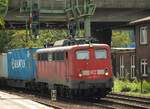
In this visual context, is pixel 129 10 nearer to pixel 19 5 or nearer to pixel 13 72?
pixel 19 5

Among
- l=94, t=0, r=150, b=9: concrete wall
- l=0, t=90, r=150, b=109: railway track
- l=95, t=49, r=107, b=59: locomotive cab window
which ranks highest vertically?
l=94, t=0, r=150, b=9: concrete wall

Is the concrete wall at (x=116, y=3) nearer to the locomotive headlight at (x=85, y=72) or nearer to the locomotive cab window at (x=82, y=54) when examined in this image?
the locomotive cab window at (x=82, y=54)

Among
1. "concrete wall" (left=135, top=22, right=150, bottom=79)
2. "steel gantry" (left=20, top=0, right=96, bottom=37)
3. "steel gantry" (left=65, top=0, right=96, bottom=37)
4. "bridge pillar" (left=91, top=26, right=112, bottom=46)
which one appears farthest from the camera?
"bridge pillar" (left=91, top=26, right=112, bottom=46)

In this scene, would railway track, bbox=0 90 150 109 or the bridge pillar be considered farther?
the bridge pillar

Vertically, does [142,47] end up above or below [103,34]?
below

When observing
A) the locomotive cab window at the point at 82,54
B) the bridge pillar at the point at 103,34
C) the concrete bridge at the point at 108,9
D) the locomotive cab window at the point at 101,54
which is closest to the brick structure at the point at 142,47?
the concrete bridge at the point at 108,9

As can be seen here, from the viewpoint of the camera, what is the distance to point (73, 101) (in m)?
27.4

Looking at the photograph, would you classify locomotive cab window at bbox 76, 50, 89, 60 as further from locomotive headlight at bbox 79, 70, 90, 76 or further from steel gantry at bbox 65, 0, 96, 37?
steel gantry at bbox 65, 0, 96, 37

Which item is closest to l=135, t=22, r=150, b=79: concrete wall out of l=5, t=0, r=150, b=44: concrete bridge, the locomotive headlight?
l=5, t=0, r=150, b=44: concrete bridge

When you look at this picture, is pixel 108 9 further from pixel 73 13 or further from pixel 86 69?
pixel 86 69

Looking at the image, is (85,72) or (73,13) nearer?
(85,72)

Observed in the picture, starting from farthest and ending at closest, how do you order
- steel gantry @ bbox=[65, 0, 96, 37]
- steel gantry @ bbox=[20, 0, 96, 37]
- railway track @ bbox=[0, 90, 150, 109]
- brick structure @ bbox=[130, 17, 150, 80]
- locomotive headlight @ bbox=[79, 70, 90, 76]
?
brick structure @ bbox=[130, 17, 150, 80], steel gantry @ bbox=[20, 0, 96, 37], steel gantry @ bbox=[65, 0, 96, 37], locomotive headlight @ bbox=[79, 70, 90, 76], railway track @ bbox=[0, 90, 150, 109]

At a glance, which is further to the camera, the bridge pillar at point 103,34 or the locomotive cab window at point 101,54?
the bridge pillar at point 103,34

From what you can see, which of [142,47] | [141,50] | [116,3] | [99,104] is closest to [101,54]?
[99,104]
